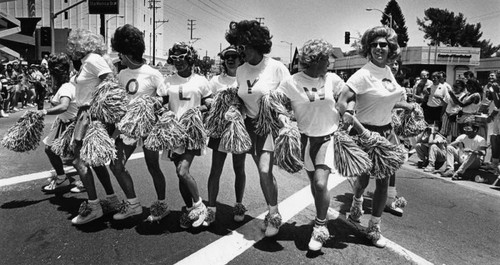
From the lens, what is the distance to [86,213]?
13.9ft

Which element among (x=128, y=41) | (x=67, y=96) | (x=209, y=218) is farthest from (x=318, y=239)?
(x=67, y=96)

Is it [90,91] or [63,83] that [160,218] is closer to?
[90,91]

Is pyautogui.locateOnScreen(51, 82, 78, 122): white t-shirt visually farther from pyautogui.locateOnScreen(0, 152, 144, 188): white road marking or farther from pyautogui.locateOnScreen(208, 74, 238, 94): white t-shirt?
pyautogui.locateOnScreen(208, 74, 238, 94): white t-shirt

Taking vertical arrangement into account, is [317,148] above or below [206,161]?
above

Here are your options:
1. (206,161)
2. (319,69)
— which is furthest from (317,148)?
(206,161)

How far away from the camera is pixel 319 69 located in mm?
3689

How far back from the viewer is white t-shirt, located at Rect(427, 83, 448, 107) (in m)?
9.83

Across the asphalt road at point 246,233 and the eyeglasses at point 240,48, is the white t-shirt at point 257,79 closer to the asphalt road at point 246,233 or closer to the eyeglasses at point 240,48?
the eyeglasses at point 240,48

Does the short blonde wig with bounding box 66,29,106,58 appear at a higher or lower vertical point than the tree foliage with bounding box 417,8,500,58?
lower

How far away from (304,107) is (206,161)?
4.38m

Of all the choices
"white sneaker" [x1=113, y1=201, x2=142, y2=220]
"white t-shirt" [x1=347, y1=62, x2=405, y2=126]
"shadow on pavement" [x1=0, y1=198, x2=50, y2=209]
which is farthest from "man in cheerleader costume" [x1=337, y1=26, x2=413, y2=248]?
"shadow on pavement" [x1=0, y1=198, x2=50, y2=209]

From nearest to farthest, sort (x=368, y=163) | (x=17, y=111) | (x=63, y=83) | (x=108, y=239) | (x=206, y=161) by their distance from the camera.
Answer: (x=368, y=163) < (x=108, y=239) < (x=63, y=83) < (x=206, y=161) < (x=17, y=111)

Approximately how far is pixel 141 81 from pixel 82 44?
810mm

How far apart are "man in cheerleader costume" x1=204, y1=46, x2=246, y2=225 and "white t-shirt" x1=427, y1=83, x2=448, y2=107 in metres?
7.38
